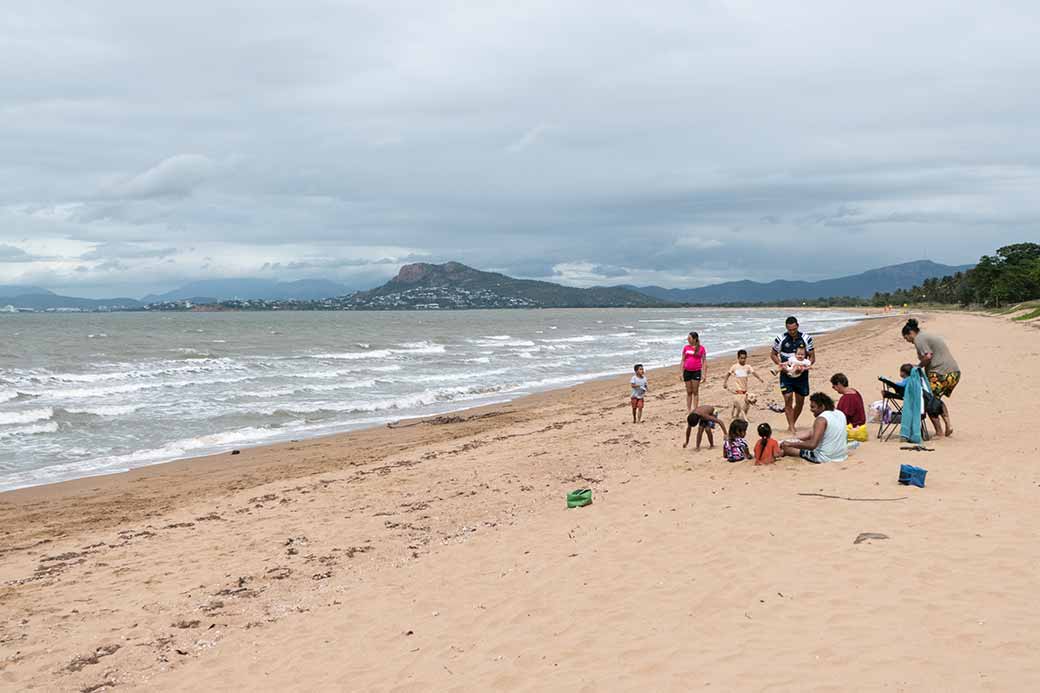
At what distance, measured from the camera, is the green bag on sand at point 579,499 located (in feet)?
28.7

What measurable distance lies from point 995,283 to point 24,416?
94.9 meters

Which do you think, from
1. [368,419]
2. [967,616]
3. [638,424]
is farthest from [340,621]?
[368,419]

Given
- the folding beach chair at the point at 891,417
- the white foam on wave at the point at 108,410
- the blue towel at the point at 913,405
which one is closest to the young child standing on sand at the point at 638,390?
the folding beach chair at the point at 891,417

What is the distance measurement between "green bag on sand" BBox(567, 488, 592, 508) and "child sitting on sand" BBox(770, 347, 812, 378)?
12.8 ft

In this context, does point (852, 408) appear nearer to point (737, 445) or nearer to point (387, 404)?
point (737, 445)

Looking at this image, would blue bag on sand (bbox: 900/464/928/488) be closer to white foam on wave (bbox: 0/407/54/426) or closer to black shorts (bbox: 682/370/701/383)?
black shorts (bbox: 682/370/701/383)

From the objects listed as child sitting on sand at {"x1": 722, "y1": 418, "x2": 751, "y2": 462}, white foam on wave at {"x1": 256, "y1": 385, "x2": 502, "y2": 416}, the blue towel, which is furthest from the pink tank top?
white foam on wave at {"x1": 256, "y1": 385, "x2": 502, "y2": 416}

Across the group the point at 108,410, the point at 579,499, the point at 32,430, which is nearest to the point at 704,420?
the point at 579,499

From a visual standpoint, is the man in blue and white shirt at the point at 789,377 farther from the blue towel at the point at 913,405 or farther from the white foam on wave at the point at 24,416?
the white foam on wave at the point at 24,416

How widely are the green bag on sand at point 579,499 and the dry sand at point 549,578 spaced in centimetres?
15

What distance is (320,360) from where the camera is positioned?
37.3 metres

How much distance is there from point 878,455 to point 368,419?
12871 millimetres

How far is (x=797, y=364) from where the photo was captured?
1098 cm

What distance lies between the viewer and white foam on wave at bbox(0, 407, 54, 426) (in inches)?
744
